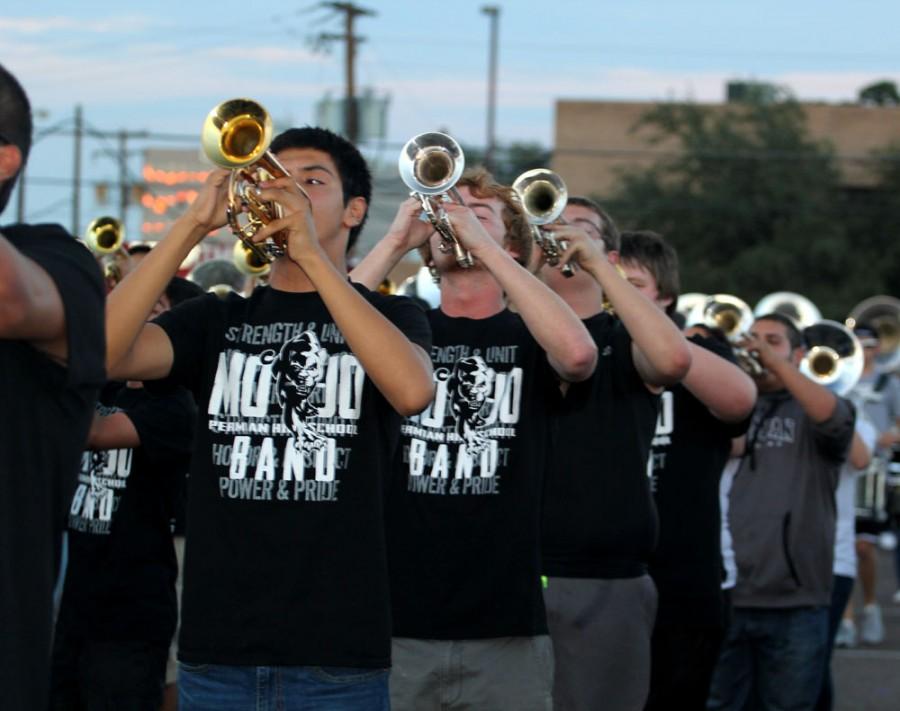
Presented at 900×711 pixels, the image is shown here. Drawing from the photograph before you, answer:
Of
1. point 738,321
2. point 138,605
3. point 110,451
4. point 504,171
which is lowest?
point 138,605

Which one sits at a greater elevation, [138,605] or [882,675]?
[138,605]

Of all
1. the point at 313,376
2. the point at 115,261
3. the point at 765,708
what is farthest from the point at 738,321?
the point at 313,376

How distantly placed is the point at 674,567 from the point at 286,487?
259 centimetres

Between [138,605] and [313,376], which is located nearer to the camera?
[313,376]

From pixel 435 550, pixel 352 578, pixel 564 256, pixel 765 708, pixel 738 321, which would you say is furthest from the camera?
pixel 738 321

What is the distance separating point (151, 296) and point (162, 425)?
1.64 m

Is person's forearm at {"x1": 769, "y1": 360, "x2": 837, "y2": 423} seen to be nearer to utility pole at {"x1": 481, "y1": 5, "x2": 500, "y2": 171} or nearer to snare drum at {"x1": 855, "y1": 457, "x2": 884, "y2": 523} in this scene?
snare drum at {"x1": 855, "y1": 457, "x2": 884, "y2": 523}

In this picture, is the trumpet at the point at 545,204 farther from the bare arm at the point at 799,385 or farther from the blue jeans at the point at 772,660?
the blue jeans at the point at 772,660

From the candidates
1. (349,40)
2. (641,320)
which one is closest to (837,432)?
(641,320)

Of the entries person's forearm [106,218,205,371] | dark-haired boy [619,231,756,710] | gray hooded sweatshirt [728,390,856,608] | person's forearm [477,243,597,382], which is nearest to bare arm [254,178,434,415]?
person's forearm [106,218,205,371]

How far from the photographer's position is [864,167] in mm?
42719

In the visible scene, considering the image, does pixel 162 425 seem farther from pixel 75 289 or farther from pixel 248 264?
pixel 75 289

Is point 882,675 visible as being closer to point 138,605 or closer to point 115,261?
point 115,261

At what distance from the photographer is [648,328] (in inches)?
192
